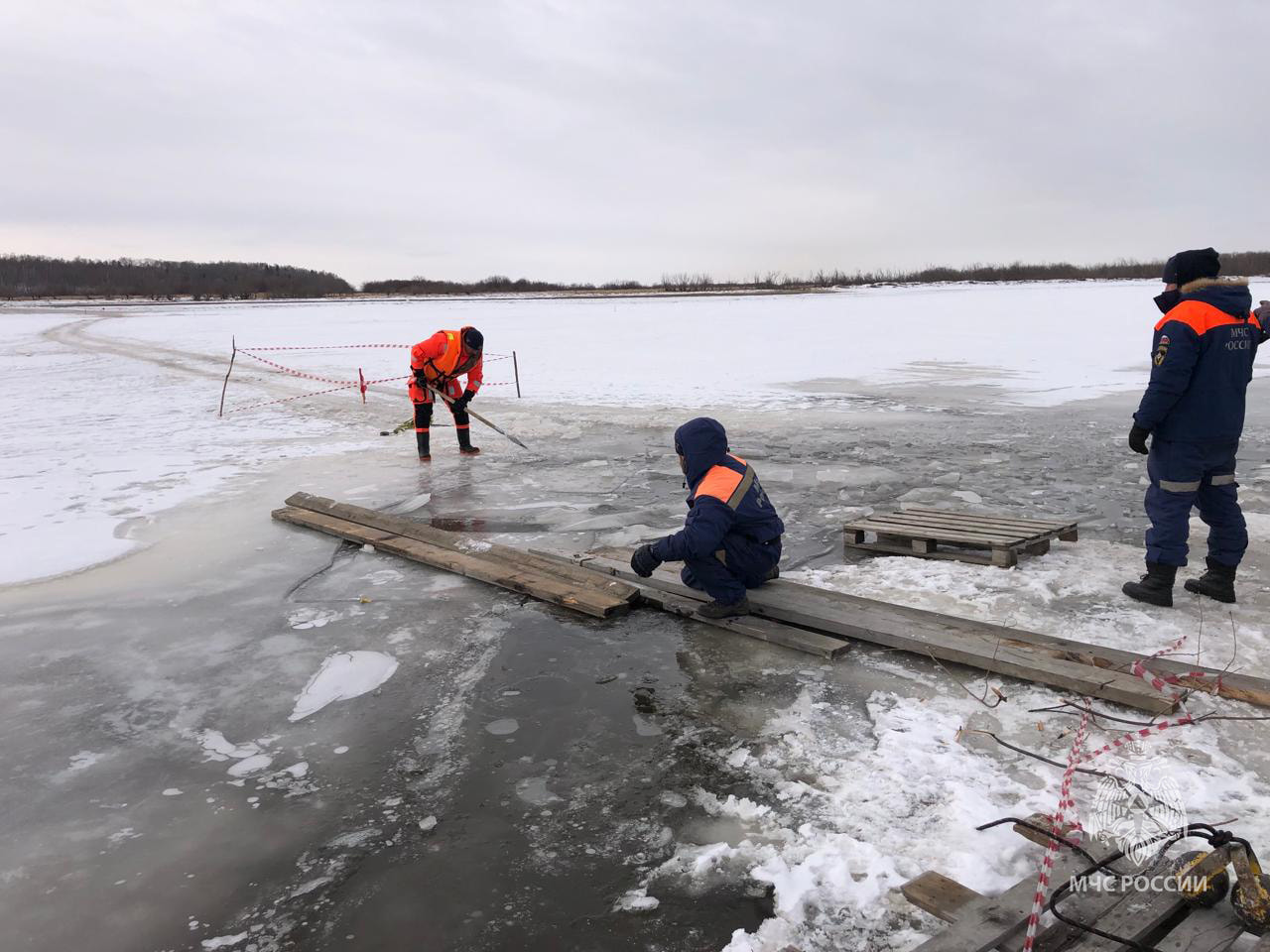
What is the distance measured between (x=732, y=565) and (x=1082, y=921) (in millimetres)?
2575

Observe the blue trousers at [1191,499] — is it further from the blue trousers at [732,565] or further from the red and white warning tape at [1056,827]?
the blue trousers at [732,565]

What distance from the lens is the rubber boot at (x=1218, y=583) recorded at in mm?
4664

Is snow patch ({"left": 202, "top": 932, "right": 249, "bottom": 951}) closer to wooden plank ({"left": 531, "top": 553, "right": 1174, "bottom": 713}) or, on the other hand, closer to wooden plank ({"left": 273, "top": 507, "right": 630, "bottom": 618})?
wooden plank ({"left": 273, "top": 507, "right": 630, "bottom": 618})

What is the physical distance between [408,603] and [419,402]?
4728mm

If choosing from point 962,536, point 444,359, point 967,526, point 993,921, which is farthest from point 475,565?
point 444,359

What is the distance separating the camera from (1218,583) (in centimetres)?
470

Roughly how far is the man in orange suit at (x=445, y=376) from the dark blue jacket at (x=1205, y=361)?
6.75 metres

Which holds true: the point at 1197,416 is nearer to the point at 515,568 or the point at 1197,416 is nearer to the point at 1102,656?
the point at 1102,656

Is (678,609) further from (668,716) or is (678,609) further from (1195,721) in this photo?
(1195,721)

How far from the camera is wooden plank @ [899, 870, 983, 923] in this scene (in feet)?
8.09

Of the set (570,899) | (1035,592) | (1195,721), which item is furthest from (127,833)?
(1035,592)

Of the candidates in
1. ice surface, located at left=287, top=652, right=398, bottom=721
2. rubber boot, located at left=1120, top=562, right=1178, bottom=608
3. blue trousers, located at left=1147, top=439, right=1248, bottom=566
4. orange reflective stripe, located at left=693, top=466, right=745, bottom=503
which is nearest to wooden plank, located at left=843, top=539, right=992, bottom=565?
rubber boot, located at left=1120, top=562, right=1178, bottom=608

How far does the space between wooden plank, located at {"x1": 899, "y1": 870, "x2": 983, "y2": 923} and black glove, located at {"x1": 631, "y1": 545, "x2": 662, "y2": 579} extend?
214cm

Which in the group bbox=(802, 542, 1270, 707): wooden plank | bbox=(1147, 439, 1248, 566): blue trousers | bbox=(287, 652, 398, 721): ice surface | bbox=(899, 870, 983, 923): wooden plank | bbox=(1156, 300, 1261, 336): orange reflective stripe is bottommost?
bbox=(287, 652, 398, 721): ice surface
